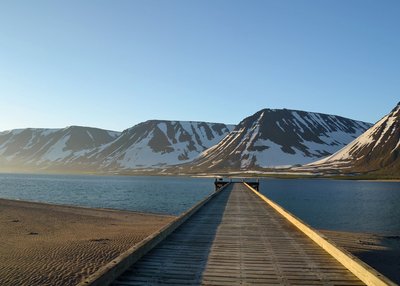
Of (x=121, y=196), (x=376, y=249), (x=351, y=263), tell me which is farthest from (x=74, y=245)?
(x=121, y=196)

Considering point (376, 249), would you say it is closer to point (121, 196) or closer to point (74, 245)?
point (74, 245)

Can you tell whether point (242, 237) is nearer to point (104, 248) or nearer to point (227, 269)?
point (227, 269)

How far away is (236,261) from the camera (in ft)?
35.7

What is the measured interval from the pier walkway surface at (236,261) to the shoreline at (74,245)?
19.3 feet

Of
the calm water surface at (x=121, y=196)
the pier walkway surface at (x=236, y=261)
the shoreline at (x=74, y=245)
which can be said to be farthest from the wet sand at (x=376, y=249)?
the calm water surface at (x=121, y=196)

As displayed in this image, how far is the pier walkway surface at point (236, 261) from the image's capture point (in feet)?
29.7

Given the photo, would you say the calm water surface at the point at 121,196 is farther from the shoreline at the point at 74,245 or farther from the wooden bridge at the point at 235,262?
the wooden bridge at the point at 235,262

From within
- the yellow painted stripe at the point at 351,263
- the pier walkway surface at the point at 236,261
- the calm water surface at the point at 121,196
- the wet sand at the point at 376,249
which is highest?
the yellow painted stripe at the point at 351,263

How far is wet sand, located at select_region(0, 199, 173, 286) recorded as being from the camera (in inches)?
688

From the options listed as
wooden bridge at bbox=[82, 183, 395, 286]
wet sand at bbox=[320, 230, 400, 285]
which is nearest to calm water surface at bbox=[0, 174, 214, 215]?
wet sand at bbox=[320, 230, 400, 285]

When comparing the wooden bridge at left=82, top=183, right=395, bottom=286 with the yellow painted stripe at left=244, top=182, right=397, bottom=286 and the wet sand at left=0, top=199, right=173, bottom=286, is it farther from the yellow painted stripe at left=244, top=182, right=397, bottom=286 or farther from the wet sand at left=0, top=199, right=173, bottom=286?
the wet sand at left=0, top=199, right=173, bottom=286

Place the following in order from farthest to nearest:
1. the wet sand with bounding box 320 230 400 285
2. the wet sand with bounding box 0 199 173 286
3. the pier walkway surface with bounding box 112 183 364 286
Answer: the wet sand with bounding box 320 230 400 285 < the wet sand with bounding box 0 199 173 286 < the pier walkway surface with bounding box 112 183 364 286

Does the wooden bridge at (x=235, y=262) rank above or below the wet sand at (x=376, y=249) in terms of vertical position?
above

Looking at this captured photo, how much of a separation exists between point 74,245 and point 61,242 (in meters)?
1.72
